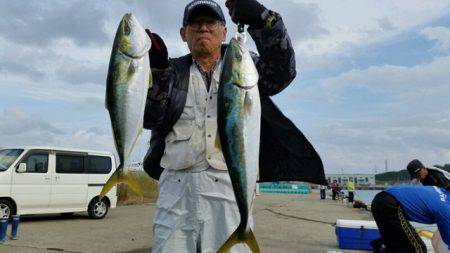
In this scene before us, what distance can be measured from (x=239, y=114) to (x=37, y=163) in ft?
40.8

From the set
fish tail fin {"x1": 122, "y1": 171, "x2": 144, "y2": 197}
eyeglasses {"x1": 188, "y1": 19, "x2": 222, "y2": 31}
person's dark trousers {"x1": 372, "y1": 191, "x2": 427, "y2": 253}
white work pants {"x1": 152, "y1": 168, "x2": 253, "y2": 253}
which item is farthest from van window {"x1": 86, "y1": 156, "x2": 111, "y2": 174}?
fish tail fin {"x1": 122, "y1": 171, "x2": 144, "y2": 197}

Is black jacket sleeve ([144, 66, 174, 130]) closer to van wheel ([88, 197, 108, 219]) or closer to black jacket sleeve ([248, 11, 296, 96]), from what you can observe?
black jacket sleeve ([248, 11, 296, 96])

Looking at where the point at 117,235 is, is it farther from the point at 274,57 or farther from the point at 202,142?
the point at 274,57

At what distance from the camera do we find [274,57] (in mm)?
2979

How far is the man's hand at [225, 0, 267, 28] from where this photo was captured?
8.79ft

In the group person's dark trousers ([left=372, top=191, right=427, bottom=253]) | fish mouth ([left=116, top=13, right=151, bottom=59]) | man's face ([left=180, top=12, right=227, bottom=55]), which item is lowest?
person's dark trousers ([left=372, top=191, right=427, bottom=253])

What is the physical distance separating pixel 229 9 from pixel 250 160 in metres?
1.04

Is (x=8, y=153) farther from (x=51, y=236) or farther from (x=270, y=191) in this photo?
(x=270, y=191)

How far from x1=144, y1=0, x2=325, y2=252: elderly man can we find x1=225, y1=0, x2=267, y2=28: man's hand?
170mm

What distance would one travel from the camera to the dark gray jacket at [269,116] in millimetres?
2986

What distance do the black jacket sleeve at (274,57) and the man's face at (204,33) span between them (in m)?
0.31

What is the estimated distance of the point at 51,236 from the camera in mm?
10977

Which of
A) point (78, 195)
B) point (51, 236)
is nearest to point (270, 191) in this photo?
point (78, 195)

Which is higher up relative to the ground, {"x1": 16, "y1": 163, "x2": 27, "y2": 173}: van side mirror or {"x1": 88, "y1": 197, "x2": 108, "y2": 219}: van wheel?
{"x1": 16, "y1": 163, "x2": 27, "y2": 173}: van side mirror
